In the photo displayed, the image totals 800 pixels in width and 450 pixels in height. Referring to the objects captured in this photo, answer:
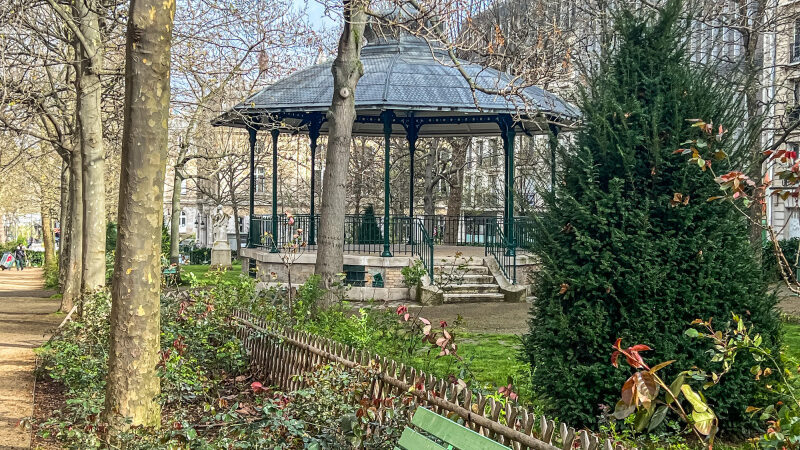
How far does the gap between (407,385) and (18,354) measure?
344 inches

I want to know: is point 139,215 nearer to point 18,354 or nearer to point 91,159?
point 18,354

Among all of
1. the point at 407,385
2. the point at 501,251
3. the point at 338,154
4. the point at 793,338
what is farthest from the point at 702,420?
the point at 501,251

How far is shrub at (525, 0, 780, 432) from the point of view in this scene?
6.20 metres

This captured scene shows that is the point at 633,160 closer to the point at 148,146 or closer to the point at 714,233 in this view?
the point at 714,233

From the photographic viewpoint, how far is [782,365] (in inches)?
230

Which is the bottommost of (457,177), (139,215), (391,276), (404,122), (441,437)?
(391,276)

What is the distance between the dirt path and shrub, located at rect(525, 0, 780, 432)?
4580mm

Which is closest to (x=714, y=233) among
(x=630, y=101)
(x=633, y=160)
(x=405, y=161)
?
(x=633, y=160)

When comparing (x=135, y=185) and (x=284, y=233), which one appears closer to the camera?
(x=135, y=185)

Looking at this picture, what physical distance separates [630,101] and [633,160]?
0.50 m

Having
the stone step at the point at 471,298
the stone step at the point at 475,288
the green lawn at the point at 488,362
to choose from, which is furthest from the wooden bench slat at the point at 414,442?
the stone step at the point at 475,288

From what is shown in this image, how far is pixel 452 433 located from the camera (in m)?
3.91

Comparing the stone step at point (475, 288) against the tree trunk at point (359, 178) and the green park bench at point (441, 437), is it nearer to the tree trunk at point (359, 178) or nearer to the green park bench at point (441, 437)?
the green park bench at point (441, 437)

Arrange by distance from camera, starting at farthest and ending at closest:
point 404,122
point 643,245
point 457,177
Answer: point 457,177
point 404,122
point 643,245
